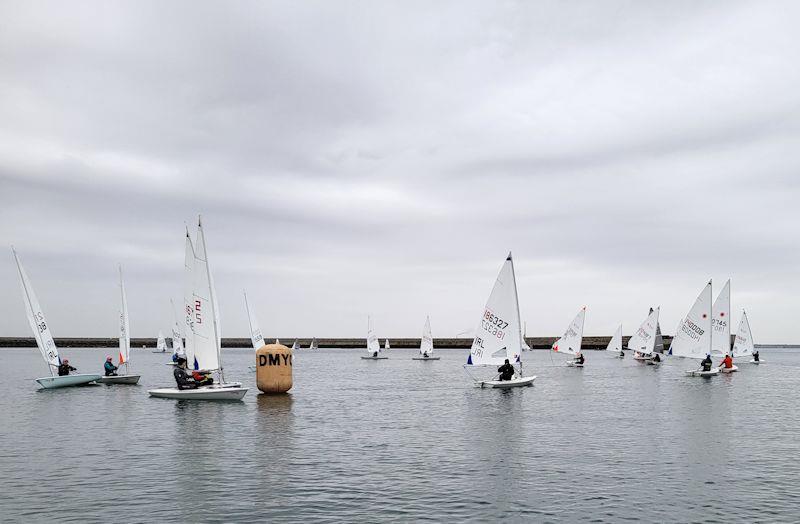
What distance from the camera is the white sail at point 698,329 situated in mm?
67312

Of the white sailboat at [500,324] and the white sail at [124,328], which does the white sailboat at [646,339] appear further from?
the white sail at [124,328]

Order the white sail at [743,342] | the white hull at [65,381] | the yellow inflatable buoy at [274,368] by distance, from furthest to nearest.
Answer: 1. the white sail at [743,342]
2. the white hull at [65,381]
3. the yellow inflatable buoy at [274,368]

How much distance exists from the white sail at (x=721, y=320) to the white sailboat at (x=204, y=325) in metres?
54.5

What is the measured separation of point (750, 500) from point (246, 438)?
2034 centimetres

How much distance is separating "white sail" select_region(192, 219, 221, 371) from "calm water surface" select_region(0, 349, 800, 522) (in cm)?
359

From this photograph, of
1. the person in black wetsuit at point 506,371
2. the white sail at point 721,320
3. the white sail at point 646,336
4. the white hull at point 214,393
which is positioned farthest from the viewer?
the white sail at point 646,336

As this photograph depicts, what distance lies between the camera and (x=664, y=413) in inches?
1555

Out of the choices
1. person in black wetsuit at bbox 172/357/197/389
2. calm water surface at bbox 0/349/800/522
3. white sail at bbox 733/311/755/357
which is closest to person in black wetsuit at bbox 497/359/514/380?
calm water surface at bbox 0/349/800/522

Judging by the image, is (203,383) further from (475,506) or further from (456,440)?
(475,506)

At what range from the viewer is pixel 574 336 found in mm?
91250

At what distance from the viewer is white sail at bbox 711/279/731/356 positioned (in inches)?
2768

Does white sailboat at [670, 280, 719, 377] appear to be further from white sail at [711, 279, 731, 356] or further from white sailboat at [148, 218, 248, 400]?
white sailboat at [148, 218, 248, 400]

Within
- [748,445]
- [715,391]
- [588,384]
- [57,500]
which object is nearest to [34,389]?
[57,500]

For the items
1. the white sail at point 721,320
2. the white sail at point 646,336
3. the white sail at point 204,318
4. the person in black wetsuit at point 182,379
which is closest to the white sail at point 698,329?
the white sail at point 721,320
